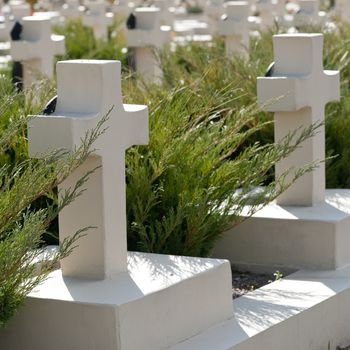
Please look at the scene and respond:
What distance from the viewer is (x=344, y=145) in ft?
23.1

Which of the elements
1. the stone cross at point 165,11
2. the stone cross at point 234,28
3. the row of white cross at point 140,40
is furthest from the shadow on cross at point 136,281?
the stone cross at point 165,11

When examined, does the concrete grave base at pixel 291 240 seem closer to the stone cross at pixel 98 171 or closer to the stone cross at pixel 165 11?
the stone cross at pixel 98 171

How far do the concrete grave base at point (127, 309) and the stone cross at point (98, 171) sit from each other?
0.25 ft

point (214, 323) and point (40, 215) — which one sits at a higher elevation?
point (40, 215)

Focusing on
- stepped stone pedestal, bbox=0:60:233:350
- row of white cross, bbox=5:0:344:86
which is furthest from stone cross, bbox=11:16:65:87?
stepped stone pedestal, bbox=0:60:233:350

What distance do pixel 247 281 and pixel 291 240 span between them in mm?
292

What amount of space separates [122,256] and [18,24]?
14.9ft

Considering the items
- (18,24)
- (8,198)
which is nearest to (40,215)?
(8,198)

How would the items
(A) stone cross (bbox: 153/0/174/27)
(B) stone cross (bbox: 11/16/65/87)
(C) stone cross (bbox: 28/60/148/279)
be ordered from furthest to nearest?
(A) stone cross (bbox: 153/0/174/27)
(B) stone cross (bbox: 11/16/65/87)
(C) stone cross (bbox: 28/60/148/279)

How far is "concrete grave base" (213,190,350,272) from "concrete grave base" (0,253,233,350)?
3.33 feet

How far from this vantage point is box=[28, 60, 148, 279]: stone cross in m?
4.49

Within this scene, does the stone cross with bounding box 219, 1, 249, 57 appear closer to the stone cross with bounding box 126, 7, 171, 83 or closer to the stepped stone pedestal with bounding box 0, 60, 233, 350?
the stone cross with bounding box 126, 7, 171, 83

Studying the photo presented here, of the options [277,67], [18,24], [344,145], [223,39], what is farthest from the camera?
[223,39]

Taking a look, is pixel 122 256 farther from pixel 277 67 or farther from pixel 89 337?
pixel 277 67
